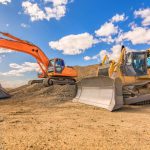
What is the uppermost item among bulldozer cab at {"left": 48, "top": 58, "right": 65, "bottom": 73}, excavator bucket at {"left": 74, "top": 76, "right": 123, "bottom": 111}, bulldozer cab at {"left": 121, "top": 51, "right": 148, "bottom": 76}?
bulldozer cab at {"left": 48, "top": 58, "right": 65, "bottom": 73}

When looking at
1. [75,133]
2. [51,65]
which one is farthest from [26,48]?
[75,133]

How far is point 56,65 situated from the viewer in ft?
51.0

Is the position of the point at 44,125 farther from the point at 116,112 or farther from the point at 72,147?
the point at 116,112

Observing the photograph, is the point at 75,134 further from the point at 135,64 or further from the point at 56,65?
the point at 56,65

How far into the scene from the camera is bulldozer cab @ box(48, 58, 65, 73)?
50.7 ft

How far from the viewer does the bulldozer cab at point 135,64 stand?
10.1m

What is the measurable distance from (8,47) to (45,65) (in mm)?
3017

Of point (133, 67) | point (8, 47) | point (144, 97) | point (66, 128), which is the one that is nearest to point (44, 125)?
point (66, 128)

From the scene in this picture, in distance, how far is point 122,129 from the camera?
5.02m

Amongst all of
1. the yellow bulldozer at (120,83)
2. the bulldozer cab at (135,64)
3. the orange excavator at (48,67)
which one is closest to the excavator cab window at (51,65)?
the orange excavator at (48,67)

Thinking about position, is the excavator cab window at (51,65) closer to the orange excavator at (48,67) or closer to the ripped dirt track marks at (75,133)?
the orange excavator at (48,67)

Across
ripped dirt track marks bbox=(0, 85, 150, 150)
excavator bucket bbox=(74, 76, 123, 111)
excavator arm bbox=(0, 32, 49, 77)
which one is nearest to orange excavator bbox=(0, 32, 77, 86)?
excavator arm bbox=(0, 32, 49, 77)

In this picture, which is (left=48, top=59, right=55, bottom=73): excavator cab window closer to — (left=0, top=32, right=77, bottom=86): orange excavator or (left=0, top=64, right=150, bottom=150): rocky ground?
(left=0, top=32, right=77, bottom=86): orange excavator

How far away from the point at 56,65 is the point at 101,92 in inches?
287
